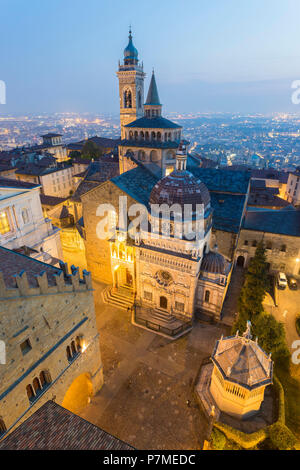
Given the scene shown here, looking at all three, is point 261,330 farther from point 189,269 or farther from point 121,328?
point 121,328

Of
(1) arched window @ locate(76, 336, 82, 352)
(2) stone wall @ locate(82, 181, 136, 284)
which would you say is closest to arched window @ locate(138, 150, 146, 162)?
(2) stone wall @ locate(82, 181, 136, 284)

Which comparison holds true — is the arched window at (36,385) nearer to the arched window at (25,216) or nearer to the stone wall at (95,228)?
the arched window at (25,216)

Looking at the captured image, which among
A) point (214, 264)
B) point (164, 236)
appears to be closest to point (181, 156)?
point (164, 236)

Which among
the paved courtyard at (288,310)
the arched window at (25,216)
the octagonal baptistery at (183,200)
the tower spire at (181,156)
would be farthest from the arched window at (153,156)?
the paved courtyard at (288,310)

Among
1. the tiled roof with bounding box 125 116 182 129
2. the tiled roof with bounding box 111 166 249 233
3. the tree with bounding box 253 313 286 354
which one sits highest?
the tiled roof with bounding box 125 116 182 129

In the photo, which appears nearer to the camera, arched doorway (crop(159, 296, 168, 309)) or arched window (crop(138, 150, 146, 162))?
arched doorway (crop(159, 296, 168, 309))

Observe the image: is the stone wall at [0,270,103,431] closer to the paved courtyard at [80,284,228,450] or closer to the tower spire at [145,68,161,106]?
the paved courtyard at [80,284,228,450]
